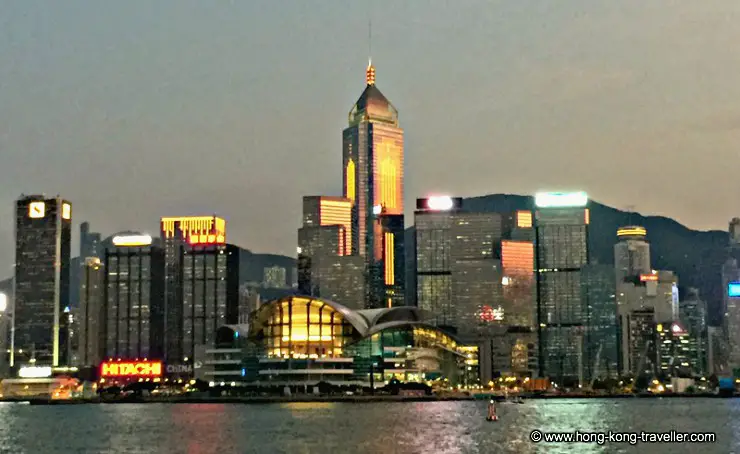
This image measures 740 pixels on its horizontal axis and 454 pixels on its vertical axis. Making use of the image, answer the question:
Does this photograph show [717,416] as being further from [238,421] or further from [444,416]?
[238,421]

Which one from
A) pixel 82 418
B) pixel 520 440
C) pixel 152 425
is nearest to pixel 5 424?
pixel 82 418

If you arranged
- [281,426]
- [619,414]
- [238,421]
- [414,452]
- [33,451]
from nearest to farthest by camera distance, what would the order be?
[414,452] < [33,451] < [281,426] < [238,421] < [619,414]

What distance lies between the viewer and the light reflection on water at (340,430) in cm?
11288

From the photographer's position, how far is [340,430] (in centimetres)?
13812

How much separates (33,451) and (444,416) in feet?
233

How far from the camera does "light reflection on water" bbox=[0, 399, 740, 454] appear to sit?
370 ft

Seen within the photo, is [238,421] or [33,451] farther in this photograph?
[238,421]

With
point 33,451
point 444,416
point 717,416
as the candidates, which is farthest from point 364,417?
point 33,451

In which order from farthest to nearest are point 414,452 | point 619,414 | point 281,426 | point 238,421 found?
1. point 619,414
2. point 238,421
3. point 281,426
4. point 414,452

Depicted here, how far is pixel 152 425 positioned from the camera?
155875 millimetres

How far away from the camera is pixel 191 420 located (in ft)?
552

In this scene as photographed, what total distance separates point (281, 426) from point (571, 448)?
50286 mm

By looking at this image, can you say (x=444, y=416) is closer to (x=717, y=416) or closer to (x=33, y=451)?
(x=717, y=416)

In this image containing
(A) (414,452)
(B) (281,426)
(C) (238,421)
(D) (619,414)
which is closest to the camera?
(A) (414,452)
